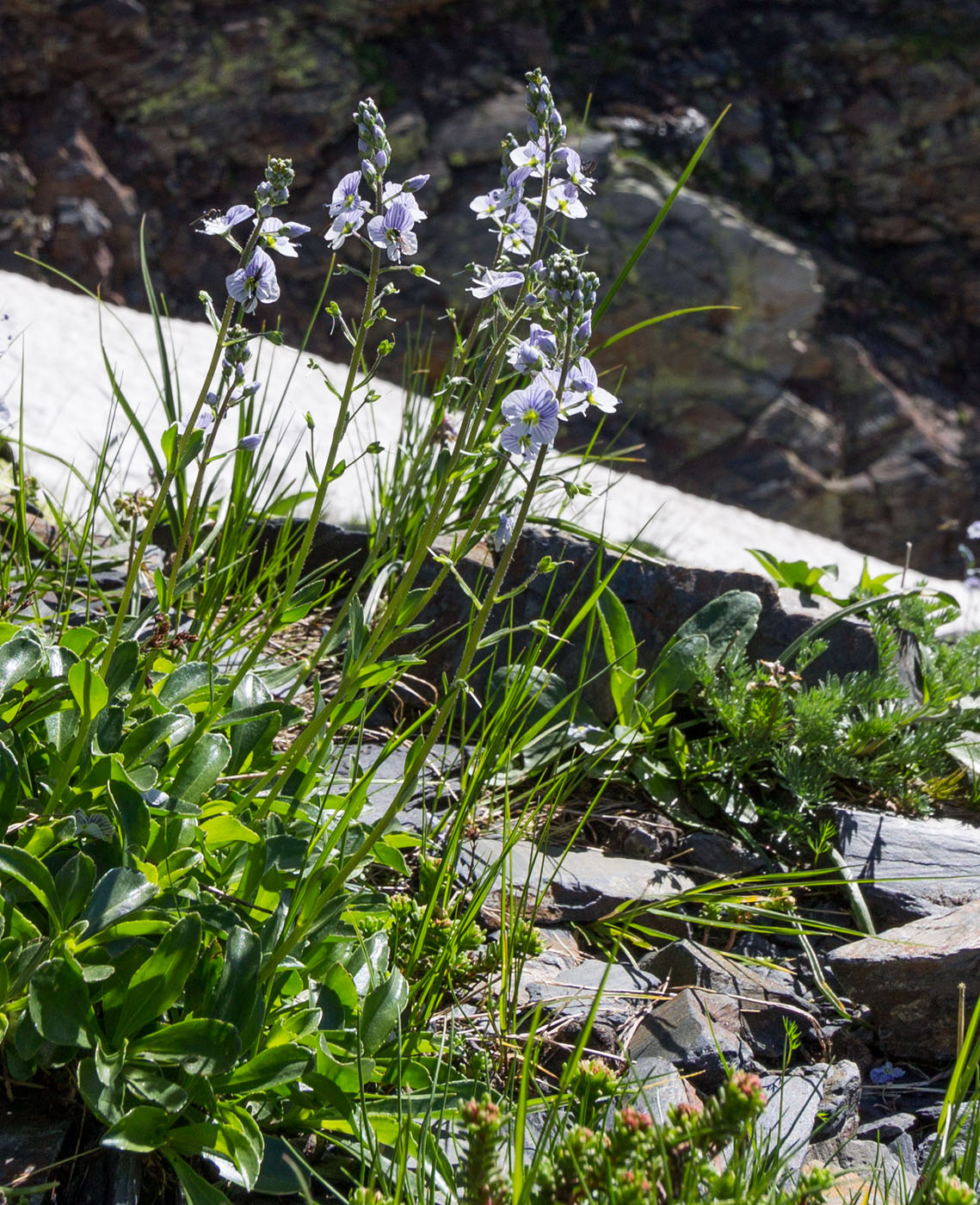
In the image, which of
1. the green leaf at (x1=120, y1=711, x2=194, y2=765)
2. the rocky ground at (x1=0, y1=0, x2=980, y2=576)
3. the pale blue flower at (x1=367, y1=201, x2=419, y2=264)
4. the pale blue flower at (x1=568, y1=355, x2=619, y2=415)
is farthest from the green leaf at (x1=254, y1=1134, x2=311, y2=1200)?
the rocky ground at (x1=0, y1=0, x2=980, y2=576)

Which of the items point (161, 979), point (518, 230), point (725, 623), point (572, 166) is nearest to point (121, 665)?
point (161, 979)

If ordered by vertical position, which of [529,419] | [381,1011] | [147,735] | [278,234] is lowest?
[381,1011]

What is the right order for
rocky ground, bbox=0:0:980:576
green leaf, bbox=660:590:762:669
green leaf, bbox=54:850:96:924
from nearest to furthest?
1. green leaf, bbox=54:850:96:924
2. green leaf, bbox=660:590:762:669
3. rocky ground, bbox=0:0:980:576

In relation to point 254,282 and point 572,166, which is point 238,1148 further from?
point 572,166

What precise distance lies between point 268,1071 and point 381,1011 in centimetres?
22

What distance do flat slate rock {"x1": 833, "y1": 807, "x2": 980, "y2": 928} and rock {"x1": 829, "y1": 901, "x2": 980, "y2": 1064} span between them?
204 mm

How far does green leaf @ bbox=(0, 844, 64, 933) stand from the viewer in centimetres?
170

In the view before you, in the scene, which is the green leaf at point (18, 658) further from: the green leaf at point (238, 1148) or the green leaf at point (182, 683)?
the green leaf at point (238, 1148)

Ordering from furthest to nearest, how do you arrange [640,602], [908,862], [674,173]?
[674,173] → [640,602] → [908,862]

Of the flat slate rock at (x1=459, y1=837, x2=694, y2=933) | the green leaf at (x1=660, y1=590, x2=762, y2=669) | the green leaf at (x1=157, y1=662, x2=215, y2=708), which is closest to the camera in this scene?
the green leaf at (x1=157, y1=662, x2=215, y2=708)

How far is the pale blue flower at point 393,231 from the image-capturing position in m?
1.81

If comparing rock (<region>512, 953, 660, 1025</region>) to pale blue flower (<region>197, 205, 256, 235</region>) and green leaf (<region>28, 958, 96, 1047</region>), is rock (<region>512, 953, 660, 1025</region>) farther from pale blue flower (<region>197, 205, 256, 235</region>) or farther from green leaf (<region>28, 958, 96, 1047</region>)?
pale blue flower (<region>197, 205, 256, 235</region>)

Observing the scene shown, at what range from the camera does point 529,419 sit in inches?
62.7

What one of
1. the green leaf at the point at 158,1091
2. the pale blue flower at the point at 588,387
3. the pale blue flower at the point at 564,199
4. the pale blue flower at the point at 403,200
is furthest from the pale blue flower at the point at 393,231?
the green leaf at the point at 158,1091
